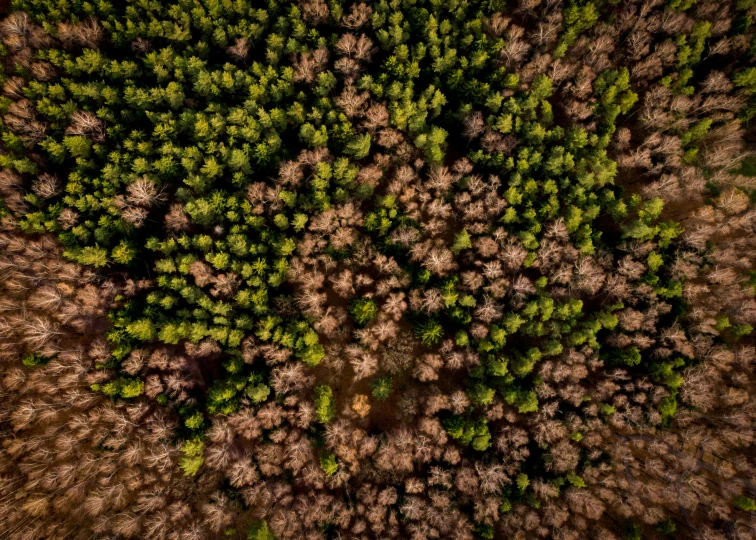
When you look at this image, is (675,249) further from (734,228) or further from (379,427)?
(379,427)

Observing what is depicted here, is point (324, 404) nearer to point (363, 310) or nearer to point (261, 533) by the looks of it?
point (363, 310)

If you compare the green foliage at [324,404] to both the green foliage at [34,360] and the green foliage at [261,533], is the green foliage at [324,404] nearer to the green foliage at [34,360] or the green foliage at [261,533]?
the green foliage at [261,533]

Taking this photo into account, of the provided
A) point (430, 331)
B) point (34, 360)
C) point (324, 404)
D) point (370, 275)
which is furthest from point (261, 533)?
point (34, 360)

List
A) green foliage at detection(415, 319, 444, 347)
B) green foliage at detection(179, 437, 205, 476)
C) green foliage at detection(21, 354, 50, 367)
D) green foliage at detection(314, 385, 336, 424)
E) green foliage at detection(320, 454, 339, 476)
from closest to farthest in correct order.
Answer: green foliage at detection(179, 437, 205, 476) → green foliage at detection(320, 454, 339, 476) → green foliage at detection(21, 354, 50, 367) → green foliage at detection(314, 385, 336, 424) → green foliage at detection(415, 319, 444, 347)

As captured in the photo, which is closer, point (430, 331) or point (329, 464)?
point (329, 464)

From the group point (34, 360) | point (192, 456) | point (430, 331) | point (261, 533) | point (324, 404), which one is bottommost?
point (261, 533)

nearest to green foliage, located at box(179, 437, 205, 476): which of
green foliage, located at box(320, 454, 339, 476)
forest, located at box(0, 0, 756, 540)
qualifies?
forest, located at box(0, 0, 756, 540)

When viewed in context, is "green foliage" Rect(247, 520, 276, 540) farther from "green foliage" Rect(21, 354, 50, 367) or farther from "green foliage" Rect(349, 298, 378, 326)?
"green foliage" Rect(21, 354, 50, 367)

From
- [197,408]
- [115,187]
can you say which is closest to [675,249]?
[197,408]
